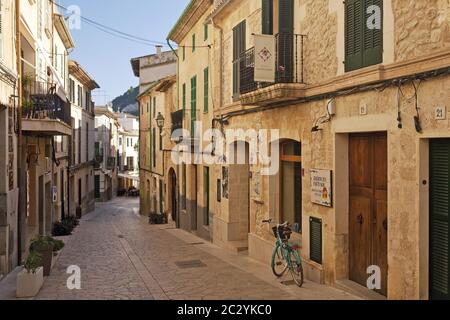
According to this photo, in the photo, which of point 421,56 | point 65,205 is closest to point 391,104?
point 421,56

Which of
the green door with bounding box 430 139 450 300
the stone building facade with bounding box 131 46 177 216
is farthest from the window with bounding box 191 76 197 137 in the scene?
the green door with bounding box 430 139 450 300

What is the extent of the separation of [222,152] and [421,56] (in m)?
9.10

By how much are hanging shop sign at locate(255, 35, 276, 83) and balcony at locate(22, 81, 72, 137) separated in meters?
5.99

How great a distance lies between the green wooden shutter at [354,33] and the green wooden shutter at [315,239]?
9.94 ft

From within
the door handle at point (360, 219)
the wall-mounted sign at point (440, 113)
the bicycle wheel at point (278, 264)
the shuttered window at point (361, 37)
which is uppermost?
the shuttered window at point (361, 37)

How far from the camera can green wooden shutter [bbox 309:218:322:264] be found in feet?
29.6

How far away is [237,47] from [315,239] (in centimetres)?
649

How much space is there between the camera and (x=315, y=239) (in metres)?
9.16

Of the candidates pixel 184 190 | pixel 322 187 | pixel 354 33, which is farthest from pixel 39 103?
pixel 184 190

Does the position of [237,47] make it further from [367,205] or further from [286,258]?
[367,205]

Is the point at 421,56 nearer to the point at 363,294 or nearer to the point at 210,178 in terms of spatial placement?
the point at 363,294

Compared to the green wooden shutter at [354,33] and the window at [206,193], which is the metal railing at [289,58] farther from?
the window at [206,193]

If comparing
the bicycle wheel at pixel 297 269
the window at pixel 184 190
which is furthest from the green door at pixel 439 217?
the window at pixel 184 190

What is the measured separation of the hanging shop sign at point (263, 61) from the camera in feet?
31.9
